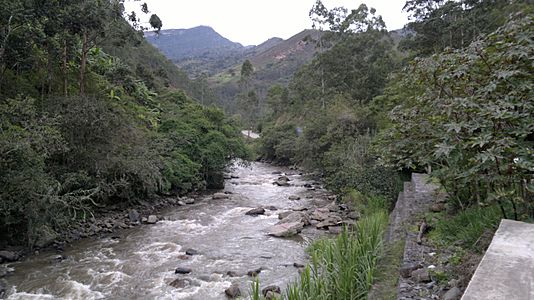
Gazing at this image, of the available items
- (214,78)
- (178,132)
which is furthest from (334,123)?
(214,78)

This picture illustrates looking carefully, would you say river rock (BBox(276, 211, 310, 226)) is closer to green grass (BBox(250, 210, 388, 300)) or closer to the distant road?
green grass (BBox(250, 210, 388, 300))

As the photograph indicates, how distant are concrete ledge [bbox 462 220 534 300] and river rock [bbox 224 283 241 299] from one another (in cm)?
530

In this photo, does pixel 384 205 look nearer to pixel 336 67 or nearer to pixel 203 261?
pixel 203 261

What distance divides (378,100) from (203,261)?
637 inches

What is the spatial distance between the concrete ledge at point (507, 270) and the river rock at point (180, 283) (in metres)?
6.50

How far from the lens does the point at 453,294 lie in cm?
391

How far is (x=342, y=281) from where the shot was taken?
17.4 ft

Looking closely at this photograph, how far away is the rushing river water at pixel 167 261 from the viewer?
27.1ft

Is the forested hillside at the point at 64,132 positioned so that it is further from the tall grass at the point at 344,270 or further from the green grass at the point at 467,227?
the green grass at the point at 467,227

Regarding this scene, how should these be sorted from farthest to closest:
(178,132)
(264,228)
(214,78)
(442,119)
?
(214,78) → (178,132) → (264,228) → (442,119)

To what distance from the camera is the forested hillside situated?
9.51 m

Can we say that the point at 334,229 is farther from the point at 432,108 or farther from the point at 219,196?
the point at 219,196

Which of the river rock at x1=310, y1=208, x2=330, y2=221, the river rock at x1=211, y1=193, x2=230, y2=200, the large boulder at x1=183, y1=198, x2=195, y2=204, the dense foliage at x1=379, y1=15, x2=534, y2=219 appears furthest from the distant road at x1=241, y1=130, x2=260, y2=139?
the dense foliage at x1=379, y1=15, x2=534, y2=219

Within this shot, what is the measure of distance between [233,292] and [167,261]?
2951 mm
